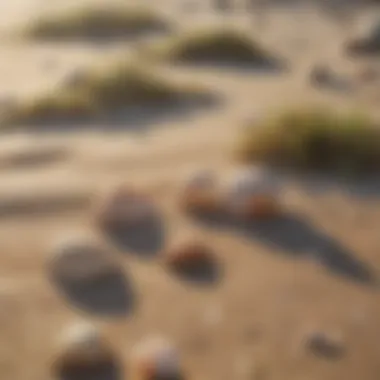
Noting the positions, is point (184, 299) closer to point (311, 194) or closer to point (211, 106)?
point (311, 194)

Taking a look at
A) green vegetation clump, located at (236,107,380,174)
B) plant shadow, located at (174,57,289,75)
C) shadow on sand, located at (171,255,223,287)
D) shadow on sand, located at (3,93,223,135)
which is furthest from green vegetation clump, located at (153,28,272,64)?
shadow on sand, located at (171,255,223,287)

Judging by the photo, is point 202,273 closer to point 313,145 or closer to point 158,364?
point 158,364

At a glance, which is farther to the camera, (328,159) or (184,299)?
(328,159)

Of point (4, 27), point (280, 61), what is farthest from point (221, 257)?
point (4, 27)

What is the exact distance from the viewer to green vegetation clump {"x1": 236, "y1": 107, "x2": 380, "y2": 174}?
2.94 metres

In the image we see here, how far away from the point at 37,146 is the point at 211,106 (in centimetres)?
82

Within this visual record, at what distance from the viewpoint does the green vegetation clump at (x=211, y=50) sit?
4.30m

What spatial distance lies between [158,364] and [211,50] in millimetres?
2696

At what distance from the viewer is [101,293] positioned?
2.22 meters

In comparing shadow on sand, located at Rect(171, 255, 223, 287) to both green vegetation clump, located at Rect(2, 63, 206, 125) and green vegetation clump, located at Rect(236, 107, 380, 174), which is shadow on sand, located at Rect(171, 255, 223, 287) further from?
green vegetation clump, located at Rect(2, 63, 206, 125)

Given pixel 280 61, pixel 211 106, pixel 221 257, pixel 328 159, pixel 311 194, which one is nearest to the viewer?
pixel 221 257

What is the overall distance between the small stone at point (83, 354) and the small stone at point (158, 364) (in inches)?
2.7

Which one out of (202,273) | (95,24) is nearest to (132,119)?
(202,273)

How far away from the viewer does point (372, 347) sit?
202 cm
